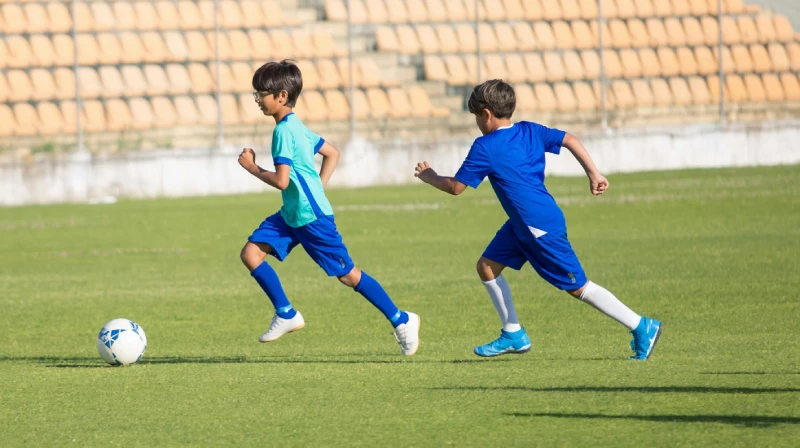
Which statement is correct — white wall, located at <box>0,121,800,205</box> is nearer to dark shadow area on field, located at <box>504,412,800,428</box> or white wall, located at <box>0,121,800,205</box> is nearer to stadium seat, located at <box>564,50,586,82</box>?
Answer: stadium seat, located at <box>564,50,586,82</box>

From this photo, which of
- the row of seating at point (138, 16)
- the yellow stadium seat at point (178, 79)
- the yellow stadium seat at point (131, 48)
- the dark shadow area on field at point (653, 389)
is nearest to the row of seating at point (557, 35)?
→ the row of seating at point (138, 16)

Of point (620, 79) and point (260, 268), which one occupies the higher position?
point (620, 79)

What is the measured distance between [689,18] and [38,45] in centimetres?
1382

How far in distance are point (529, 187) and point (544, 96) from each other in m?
20.3

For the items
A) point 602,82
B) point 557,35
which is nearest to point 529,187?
point 602,82

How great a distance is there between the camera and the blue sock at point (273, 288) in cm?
703

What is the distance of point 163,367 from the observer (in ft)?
22.1

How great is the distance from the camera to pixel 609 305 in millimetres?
6391

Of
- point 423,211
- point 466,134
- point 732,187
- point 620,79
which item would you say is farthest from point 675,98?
point 423,211

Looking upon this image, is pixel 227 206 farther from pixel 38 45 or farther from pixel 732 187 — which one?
pixel 732 187

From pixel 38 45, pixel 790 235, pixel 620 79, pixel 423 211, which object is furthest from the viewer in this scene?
pixel 620 79

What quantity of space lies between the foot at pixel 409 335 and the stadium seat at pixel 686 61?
21015 mm

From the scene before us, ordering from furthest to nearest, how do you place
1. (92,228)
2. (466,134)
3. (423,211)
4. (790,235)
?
(466,134)
(423,211)
(92,228)
(790,235)

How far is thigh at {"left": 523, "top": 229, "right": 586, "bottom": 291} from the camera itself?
250 inches
